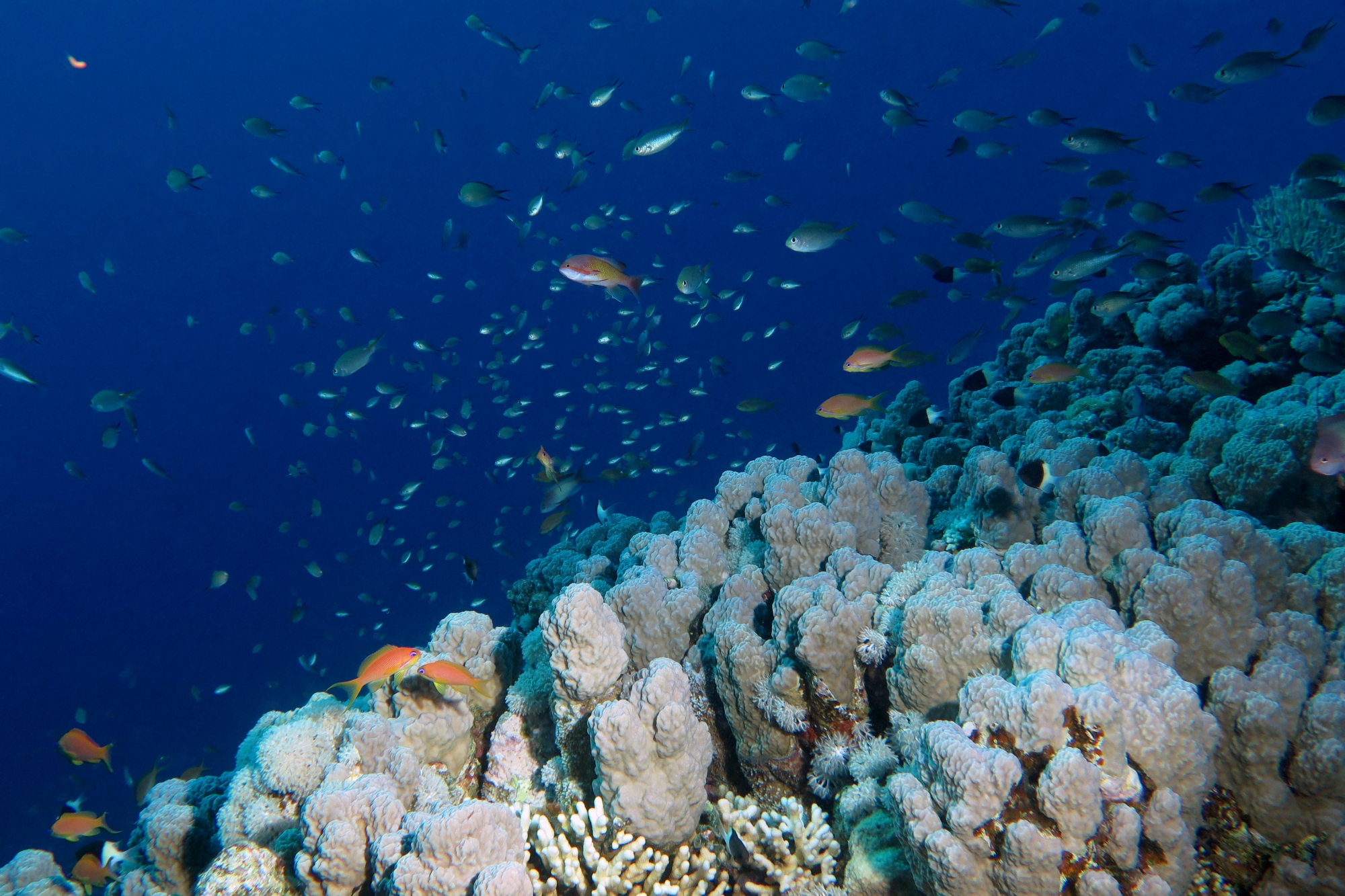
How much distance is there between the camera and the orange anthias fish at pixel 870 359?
6109mm

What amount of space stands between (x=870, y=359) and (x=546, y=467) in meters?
4.21

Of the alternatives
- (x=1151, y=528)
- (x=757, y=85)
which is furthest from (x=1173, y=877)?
(x=757, y=85)

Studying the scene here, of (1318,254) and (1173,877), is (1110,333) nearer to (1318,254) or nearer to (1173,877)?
(1318,254)

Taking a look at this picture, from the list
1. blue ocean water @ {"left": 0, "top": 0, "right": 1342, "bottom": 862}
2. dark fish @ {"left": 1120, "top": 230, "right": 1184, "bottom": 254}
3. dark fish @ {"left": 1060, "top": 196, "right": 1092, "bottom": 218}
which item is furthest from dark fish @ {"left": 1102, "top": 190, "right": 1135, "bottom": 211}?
blue ocean water @ {"left": 0, "top": 0, "right": 1342, "bottom": 862}

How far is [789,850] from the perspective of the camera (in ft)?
7.15

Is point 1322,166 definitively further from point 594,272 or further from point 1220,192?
point 594,272

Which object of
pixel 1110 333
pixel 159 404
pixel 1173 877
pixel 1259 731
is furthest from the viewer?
pixel 159 404

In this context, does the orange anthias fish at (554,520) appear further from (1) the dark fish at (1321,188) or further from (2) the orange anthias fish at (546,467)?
(1) the dark fish at (1321,188)

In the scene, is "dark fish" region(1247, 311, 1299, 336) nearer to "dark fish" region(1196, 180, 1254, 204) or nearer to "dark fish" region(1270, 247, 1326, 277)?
"dark fish" region(1270, 247, 1326, 277)

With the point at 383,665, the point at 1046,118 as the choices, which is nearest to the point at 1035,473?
the point at 383,665

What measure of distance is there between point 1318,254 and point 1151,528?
10.8 m

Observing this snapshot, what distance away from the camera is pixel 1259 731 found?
6.39ft

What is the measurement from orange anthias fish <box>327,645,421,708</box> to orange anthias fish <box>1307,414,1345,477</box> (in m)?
5.20

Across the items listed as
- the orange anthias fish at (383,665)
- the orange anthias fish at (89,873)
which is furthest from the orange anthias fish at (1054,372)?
the orange anthias fish at (89,873)
